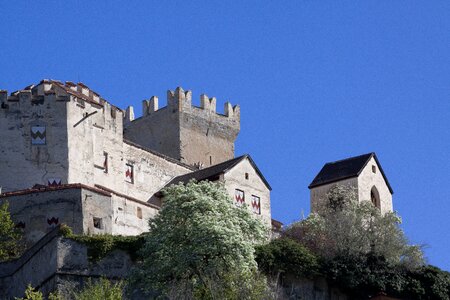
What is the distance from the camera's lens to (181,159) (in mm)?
88500

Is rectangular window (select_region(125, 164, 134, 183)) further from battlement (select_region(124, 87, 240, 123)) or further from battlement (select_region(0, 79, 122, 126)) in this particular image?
battlement (select_region(124, 87, 240, 123))

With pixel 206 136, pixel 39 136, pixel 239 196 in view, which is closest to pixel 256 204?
pixel 239 196

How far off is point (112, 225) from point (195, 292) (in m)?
11.2

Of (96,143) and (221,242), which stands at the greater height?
(96,143)

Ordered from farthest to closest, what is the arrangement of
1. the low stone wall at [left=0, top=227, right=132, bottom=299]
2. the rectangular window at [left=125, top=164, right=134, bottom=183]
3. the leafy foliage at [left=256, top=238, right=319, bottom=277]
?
the rectangular window at [left=125, top=164, right=134, bottom=183]
the leafy foliage at [left=256, top=238, right=319, bottom=277]
the low stone wall at [left=0, top=227, right=132, bottom=299]

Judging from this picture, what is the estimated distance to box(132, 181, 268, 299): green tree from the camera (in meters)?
57.2

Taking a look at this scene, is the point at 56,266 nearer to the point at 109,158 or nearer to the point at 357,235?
the point at 109,158

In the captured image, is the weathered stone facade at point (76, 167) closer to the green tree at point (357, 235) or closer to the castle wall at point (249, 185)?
the castle wall at point (249, 185)

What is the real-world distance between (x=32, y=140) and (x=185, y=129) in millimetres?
19309

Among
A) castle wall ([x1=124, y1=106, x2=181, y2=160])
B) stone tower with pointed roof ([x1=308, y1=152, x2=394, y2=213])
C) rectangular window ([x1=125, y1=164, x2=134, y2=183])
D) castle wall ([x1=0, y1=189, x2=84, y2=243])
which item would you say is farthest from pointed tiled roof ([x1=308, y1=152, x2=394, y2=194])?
castle wall ([x1=0, y1=189, x2=84, y2=243])

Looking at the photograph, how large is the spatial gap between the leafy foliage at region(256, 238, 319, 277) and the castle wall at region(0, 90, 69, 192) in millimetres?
12482

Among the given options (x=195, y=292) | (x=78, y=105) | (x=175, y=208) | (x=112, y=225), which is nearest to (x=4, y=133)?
(x=78, y=105)

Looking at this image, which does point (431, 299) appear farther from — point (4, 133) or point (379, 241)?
point (4, 133)

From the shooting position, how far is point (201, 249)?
59.9 m
